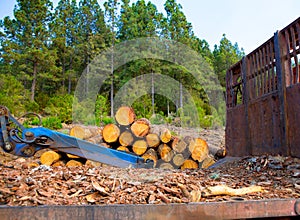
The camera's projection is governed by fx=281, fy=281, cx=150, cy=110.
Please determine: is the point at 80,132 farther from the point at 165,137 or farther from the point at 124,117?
the point at 165,137

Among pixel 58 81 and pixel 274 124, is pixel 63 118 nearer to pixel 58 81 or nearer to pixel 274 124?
pixel 274 124

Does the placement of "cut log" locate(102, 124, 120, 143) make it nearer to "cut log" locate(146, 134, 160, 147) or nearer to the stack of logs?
the stack of logs

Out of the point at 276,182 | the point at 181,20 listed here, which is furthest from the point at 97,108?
the point at 276,182

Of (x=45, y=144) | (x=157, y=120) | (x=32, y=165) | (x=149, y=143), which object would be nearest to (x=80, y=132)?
(x=149, y=143)

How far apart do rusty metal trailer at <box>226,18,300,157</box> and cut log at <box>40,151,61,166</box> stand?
116 inches

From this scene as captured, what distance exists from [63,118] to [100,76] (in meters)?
6.73

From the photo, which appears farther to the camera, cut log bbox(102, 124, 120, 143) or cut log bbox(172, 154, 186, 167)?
cut log bbox(172, 154, 186, 167)

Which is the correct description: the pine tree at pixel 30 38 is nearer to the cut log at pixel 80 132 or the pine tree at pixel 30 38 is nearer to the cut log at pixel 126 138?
the cut log at pixel 80 132

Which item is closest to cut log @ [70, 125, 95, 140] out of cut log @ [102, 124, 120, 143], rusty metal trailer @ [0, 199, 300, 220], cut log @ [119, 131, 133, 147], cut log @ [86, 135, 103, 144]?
cut log @ [86, 135, 103, 144]

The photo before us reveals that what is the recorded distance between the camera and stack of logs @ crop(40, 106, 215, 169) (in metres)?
5.74

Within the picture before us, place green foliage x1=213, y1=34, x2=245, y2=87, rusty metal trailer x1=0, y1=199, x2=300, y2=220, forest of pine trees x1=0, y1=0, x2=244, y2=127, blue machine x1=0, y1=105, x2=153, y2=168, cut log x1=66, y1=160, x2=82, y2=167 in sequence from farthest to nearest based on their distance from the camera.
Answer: green foliage x1=213, y1=34, x2=245, y2=87 → forest of pine trees x1=0, y1=0, x2=244, y2=127 → cut log x1=66, y1=160, x2=82, y2=167 → blue machine x1=0, y1=105, x2=153, y2=168 → rusty metal trailer x1=0, y1=199, x2=300, y2=220

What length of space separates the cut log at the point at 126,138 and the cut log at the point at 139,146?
121 mm

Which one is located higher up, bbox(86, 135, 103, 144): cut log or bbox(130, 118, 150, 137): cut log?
bbox(130, 118, 150, 137): cut log

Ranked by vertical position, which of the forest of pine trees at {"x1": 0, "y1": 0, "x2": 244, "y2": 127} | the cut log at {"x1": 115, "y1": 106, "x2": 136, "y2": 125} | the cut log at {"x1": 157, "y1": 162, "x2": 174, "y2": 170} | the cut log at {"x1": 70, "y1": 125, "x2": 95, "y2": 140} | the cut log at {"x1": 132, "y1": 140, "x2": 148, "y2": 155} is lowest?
the cut log at {"x1": 157, "y1": 162, "x2": 174, "y2": 170}
